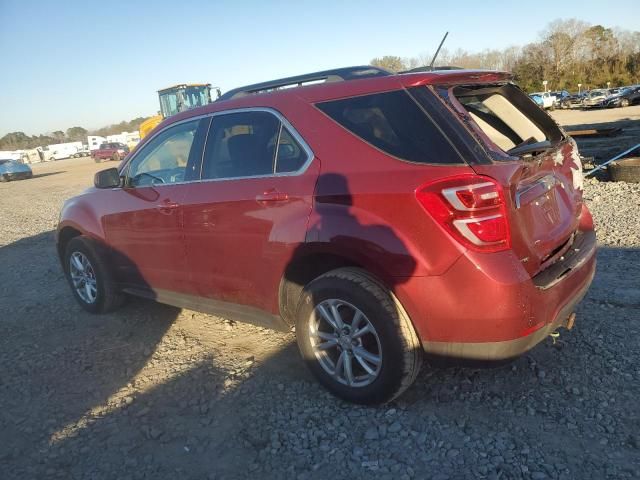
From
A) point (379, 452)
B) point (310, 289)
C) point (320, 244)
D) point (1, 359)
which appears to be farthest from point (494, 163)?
point (1, 359)

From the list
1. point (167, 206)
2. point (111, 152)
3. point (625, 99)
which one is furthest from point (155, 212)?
point (625, 99)

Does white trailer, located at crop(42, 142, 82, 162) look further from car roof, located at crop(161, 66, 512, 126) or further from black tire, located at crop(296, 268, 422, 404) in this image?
black tire, located at crop(296, 268, 422, 404)

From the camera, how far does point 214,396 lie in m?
3.25

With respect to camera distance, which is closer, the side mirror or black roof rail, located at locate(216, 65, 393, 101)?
black roof rail, located at locate(216, 65, 393, 101)

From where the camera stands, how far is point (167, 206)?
3775mm

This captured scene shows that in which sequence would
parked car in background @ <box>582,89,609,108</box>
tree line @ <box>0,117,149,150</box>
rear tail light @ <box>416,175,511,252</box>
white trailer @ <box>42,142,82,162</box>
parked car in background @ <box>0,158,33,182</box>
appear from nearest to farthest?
rear tail light @ <box>416,175,511,252</box> → parked car in background @ <box>0,158,33,182</box> → parked car in background @ <box>582,89,609,108</box> → white trailer @ <box>42,142,82,162</box> → tree line @ <box>0,117,149,150</box>

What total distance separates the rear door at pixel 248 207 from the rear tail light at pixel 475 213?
82 centimetres

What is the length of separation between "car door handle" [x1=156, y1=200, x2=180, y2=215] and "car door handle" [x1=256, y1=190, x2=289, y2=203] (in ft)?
2.89

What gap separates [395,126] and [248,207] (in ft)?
3.49

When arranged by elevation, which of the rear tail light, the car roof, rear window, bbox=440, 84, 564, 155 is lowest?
the rear tail light

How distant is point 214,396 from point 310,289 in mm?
993

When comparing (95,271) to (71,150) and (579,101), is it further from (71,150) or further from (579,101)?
(71,150)

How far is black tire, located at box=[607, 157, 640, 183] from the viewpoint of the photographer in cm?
807

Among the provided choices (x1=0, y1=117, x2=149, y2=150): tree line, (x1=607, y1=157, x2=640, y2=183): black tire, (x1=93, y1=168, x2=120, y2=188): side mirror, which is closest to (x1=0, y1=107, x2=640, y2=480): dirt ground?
(x1=93, y1=168, x2=120, y2=188): side mirror
